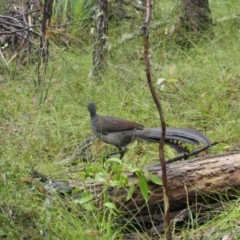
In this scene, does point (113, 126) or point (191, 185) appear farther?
point (113, 126)

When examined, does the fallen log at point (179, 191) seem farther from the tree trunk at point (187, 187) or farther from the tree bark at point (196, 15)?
the tree bark at point (196, 15)

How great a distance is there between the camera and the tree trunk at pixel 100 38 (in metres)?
6.22

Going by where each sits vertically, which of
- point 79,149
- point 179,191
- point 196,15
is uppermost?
point 196,15

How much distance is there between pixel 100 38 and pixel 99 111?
1058 millimetres

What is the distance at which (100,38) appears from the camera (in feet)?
20.7

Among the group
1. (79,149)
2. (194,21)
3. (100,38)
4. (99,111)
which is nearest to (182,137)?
(79,149)

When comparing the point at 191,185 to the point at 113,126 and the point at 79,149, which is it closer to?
the point at 113,126

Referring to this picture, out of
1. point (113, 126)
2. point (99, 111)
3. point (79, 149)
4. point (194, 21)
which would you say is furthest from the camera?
point (194, 21)

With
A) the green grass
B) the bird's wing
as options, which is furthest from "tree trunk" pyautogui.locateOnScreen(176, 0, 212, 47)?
the bird's wing

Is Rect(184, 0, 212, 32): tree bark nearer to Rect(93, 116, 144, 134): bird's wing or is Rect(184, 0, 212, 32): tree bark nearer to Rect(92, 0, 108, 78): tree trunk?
Rect(92, 0, 108, 78): tree trunk

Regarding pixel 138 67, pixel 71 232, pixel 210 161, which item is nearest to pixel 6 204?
pixel 71 232

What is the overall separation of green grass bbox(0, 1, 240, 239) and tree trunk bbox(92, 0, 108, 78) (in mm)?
125

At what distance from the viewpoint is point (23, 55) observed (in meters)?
7.08

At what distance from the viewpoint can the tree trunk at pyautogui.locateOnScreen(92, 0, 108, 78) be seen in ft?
20.4
